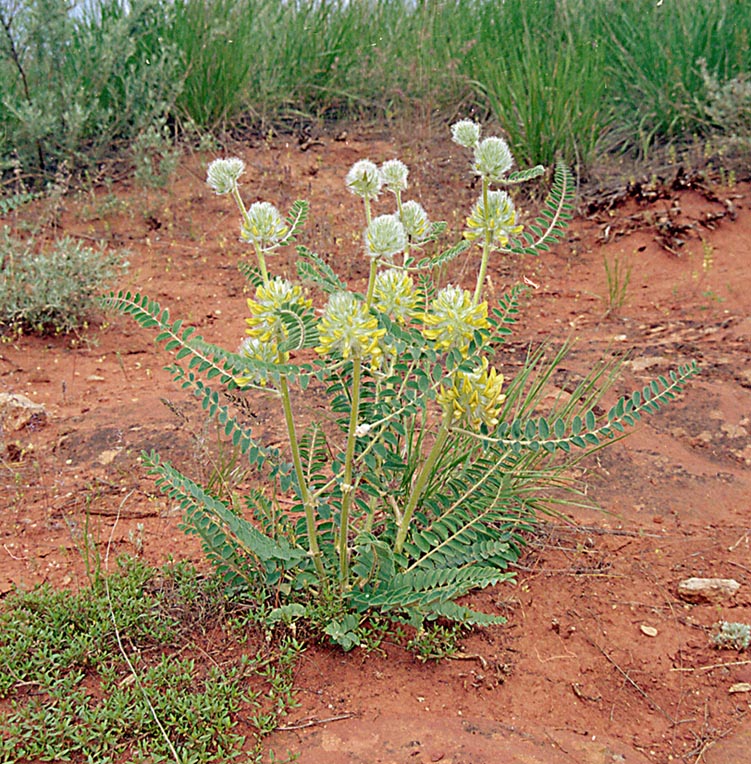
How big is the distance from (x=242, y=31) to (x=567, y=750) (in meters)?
5.57

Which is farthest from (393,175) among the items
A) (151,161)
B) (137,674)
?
(151,161)

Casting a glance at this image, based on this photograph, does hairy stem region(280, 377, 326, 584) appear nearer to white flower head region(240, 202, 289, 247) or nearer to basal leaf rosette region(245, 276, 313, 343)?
basal leaf rosette region(245, 276, 313, 343)

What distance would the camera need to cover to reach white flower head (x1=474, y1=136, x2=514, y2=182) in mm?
1614

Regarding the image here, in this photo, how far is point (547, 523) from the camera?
2.51m

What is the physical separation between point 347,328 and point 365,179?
0.32 m

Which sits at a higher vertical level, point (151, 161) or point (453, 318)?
point (453, 318)

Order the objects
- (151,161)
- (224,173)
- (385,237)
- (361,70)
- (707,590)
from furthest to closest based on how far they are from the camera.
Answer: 1. (361,70)
2. (151,161)
3. (707,590)
4. (224,173)
5. (385,237)

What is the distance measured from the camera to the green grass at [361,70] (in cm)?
536

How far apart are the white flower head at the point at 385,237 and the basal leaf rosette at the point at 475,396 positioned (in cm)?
35

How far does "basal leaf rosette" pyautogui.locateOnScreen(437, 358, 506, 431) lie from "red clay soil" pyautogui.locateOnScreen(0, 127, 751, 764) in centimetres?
57

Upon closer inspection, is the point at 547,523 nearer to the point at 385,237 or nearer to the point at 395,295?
the point at 395,295

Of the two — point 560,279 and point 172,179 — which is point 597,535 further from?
point 172,179

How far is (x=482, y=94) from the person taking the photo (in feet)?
19.2

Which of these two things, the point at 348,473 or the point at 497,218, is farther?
the point at 348,473
